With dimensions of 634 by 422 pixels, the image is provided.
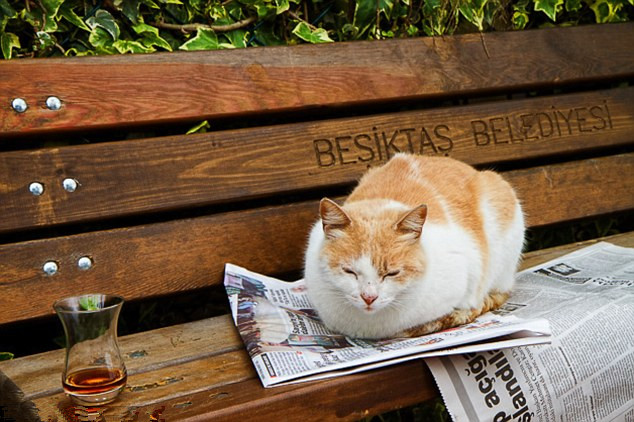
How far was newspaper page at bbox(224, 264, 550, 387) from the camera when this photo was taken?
1.26 m

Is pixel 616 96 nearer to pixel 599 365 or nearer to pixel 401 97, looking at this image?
pixel 401 97

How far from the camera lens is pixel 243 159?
70.5 inches

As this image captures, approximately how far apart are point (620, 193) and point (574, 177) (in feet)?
0.61

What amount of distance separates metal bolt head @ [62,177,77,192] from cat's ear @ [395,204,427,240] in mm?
723

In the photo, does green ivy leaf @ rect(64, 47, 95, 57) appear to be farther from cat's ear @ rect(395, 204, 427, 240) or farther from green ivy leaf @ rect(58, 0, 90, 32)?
cat's ear @ rect(395, 204, 427, 240)

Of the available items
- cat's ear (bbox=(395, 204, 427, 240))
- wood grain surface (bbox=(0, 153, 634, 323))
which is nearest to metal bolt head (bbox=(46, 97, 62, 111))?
wood grain surface (bbox=(0, 153, 634, 323))

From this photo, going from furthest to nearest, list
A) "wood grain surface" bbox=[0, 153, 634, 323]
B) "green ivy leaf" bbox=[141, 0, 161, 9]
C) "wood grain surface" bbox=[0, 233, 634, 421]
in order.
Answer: "green ivy leaf" bbox=[141, 0, 161, 9]
"wood grain surface" bbox=[0, 153, 634, 323]
"wood grain surface" bbox=[0, 233, 634, 421]

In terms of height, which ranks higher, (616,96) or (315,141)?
(616,96)

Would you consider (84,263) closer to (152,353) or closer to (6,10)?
(152,353)

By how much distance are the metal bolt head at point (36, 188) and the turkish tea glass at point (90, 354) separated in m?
0.42

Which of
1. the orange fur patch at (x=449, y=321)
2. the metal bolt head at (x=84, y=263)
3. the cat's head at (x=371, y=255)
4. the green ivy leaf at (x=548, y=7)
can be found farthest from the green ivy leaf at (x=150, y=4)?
the green ivy leaf at (x=548, y=7)

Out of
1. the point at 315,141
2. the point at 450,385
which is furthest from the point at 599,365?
the point at 315,141

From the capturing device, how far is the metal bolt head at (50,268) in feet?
5.15

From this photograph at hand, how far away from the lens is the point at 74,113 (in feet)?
5.28
